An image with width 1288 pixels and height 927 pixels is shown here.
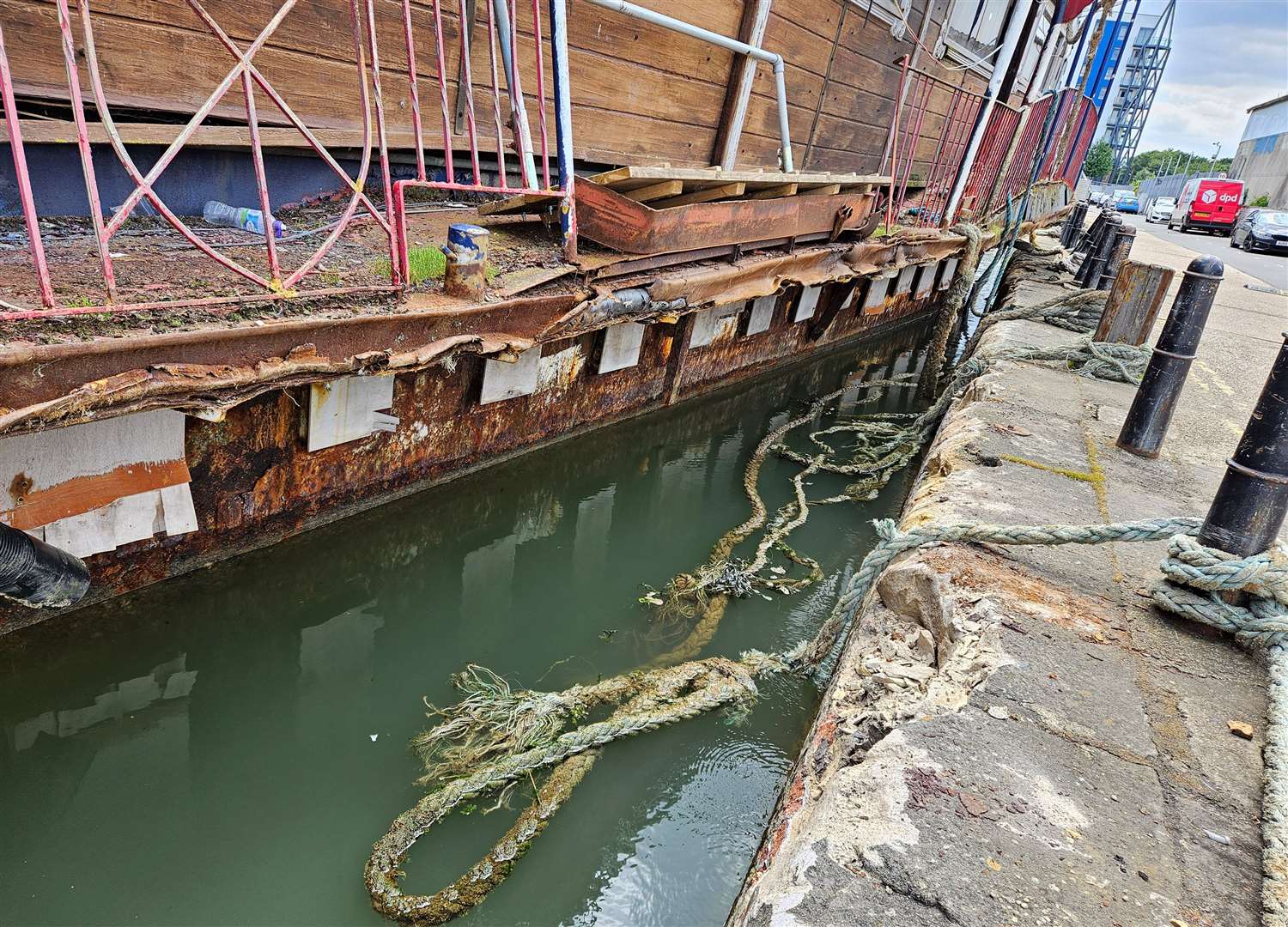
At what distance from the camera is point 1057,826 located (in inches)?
63.4

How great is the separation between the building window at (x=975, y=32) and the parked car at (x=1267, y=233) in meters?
15.0

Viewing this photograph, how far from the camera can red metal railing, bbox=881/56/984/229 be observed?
8586 mm

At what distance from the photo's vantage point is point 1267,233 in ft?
78.4

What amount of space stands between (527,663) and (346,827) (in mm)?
1159

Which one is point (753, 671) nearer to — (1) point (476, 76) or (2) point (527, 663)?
(2) point (527, 663)

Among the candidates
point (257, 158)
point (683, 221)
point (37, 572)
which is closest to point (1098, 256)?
point (683, 221)

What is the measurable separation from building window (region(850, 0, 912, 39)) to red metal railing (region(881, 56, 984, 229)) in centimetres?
59

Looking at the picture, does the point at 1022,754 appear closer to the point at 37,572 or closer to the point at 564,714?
the point at 564,714

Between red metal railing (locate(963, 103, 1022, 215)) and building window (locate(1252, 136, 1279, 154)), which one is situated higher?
building window (locate(1252, 136, 1279, 154))

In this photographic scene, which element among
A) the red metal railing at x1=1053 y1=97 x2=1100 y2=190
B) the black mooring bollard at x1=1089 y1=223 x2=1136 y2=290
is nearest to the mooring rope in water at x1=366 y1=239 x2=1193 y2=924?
the black mooring bollard at x1=1089 y1=223 x2=1136 y2=290

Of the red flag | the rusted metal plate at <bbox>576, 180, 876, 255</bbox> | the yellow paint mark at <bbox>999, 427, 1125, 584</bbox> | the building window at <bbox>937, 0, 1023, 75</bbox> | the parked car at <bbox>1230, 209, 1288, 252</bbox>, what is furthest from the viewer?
the parked car at <bbox>1230, 209, 1288, 252</bbox>

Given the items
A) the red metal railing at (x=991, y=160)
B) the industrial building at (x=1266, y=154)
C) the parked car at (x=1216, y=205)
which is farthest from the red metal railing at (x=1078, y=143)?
the industrial building at (x=1266, y=154)

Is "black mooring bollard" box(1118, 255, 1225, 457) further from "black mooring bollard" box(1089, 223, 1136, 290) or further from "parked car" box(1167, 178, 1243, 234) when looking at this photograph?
"parked car" box(1167, 178, 1243, 234)

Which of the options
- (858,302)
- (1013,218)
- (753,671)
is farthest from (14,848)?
(1013,218)
